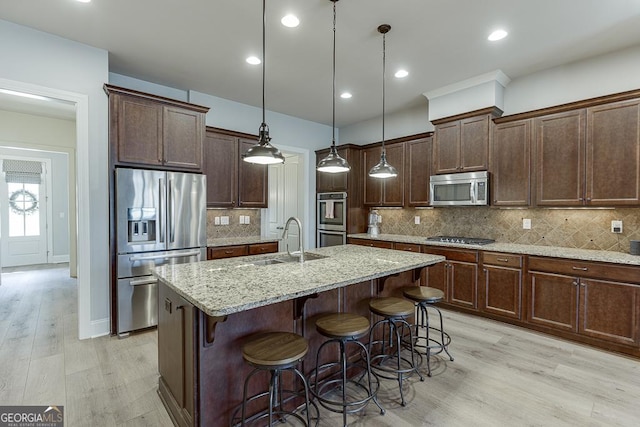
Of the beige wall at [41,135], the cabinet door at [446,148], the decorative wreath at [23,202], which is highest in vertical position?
the beige wall at [41,135]

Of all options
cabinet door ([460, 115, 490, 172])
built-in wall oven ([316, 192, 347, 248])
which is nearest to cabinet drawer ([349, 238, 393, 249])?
built-in wall oven ([316, 192, 347, 248])

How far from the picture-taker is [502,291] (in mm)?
3531

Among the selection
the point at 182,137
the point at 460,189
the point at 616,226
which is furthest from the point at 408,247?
the point at 182,137

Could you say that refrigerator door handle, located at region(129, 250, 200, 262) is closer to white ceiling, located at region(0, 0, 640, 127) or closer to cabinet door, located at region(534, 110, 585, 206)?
white ceiling, located at region(0, 0, 640, 127)

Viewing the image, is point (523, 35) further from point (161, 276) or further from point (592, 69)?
point (161, 276)

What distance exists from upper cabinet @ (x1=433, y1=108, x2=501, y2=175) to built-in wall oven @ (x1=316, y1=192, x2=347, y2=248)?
170 cm

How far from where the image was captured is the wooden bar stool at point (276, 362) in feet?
5.10

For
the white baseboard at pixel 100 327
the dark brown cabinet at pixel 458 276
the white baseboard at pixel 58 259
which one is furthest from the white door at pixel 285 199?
the white baseboard at pixel 58 259

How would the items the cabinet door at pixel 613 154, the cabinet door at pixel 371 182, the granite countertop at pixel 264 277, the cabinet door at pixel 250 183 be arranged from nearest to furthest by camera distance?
1. the granite countertop at pixel 264 277
2. the cabinet door at pixel 613 154
3. the cabinet door at pixel 250 183
4. the cabinet door at pixel 371 182

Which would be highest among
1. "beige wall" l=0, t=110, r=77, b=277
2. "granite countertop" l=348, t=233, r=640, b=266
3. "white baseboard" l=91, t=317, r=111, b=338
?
"beige wall" l=0, t=110, r=77, b=277

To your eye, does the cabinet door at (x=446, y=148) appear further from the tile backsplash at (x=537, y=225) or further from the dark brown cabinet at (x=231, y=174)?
the dark brown cabinet at (x=231, y=174)

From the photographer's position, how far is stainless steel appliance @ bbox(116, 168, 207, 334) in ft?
10.4

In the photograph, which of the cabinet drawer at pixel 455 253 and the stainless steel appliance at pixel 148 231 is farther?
the cabinet drawer at pixel 455 253

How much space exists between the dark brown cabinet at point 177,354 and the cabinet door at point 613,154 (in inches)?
154
